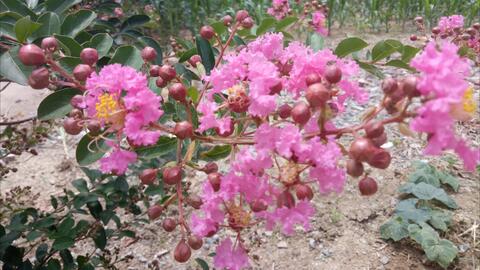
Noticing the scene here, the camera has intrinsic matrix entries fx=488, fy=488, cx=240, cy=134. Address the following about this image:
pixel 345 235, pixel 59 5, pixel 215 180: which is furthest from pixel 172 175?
pixel 345 235

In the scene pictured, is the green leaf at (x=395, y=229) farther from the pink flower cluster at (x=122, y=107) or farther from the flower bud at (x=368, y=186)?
the pink flower cluster at (x=122, y=107)

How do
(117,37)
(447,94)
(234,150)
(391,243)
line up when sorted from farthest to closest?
1. (391,243)
2. (117,37)
3. (234,150)
4. (447,94)

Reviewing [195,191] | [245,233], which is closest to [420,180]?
[245,233]

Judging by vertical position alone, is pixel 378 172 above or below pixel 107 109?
below

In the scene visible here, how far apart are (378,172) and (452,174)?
39 cm

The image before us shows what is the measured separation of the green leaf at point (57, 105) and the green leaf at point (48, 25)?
167mm

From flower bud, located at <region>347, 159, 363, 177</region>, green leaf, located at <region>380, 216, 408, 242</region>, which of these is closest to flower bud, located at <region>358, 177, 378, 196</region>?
flower bud, located at <region>347, 159, 363, 177</region>

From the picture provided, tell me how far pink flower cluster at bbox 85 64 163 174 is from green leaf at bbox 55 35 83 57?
0.18 meters

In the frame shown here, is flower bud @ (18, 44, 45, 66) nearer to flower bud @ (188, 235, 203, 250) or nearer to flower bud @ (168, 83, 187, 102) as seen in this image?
flower bud @ (168, 83, 187, 102)

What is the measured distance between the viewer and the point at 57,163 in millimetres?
2914

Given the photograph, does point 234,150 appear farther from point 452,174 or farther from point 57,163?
point 57,163

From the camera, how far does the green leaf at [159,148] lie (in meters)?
0.95

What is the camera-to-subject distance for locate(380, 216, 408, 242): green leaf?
81.7 inches

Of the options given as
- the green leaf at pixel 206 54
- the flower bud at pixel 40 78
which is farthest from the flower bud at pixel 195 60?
the flower bud at pixel 40 78
